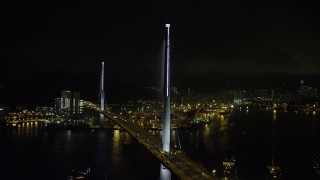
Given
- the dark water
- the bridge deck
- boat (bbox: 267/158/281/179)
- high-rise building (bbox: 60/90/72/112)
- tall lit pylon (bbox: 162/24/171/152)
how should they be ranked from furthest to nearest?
high-rise building (bbox: 60/90/72/112), tall lit pylon (bbox: 162/24/171/152), the dark water, boat (bbox: 267/158/281/179), the bridge deck

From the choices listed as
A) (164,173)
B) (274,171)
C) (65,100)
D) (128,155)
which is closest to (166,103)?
(164,173)

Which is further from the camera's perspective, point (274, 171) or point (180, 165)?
point (274, 171)

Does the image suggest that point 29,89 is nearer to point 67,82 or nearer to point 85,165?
point 67,82

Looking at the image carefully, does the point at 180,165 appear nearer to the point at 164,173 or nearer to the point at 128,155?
the point at 164,173

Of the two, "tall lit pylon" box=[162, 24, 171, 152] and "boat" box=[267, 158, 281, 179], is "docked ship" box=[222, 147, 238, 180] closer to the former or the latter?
"boat" box=[267, 158, 281, 179]

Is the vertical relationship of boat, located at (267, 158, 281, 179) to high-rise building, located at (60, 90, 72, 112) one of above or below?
below

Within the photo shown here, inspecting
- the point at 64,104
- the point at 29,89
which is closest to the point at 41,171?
the point at 64,104

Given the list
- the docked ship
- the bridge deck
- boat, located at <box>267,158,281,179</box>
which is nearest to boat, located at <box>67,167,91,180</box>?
the bridge deck

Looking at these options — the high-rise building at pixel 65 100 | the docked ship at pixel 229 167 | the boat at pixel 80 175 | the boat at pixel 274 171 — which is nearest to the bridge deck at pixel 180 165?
the docked ship at pixel 229 167
